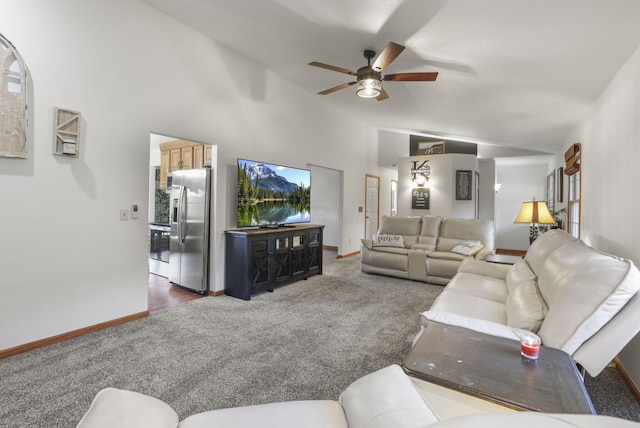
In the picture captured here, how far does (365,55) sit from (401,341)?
10.1ft

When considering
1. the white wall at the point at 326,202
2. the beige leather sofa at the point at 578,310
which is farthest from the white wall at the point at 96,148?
the white wall at the point at 326,202

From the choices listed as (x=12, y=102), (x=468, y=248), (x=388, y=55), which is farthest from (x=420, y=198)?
(x=12, y=102)

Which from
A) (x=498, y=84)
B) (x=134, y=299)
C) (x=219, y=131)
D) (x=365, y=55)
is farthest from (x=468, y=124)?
(x=134, y=299)

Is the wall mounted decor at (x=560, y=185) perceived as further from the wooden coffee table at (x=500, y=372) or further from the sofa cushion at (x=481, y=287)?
the wooden coffee table at (x=500, y=372)

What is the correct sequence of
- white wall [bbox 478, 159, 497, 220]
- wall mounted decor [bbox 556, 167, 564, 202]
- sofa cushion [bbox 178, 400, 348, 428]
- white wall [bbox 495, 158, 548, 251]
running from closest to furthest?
sofa cushion [bbox 178, 400, 348, 428]
wall mounted decor [bbox 556, 167, 564, 202]
white wall [bbox 478, 159, 497, 220]
white wall [bbox 495, 158, 548, 251]

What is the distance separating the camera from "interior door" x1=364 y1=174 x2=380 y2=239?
7808 mm

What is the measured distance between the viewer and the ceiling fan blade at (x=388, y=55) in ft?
8.87

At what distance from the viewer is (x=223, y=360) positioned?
2.38 meters

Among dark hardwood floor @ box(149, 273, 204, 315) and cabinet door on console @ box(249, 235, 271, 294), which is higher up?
cabinet door on console @ box(249, 235, 271, 294)

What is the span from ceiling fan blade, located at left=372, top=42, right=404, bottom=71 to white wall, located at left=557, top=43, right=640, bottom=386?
168 cm

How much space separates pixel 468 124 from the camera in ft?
18.6

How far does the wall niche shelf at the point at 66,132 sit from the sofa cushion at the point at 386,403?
2.96 meters

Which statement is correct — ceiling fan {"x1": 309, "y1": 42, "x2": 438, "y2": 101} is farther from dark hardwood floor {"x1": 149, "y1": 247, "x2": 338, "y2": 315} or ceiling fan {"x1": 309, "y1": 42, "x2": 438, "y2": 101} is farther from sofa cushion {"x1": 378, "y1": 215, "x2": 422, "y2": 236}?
dark hardwood floor {"x1": 149, "y1": 247, "x2": 338, "y2": 315}

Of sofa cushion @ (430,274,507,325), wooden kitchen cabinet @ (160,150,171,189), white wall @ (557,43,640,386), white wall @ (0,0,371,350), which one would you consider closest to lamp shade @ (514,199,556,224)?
white wall @ (557,43,640,386)
